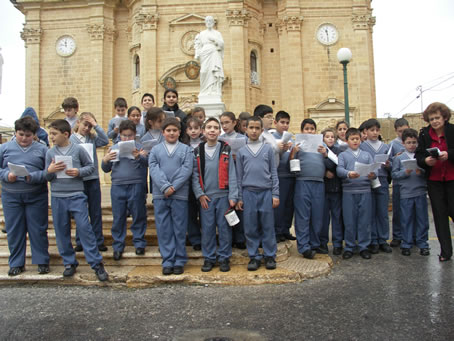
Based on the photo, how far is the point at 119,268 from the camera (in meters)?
4.73

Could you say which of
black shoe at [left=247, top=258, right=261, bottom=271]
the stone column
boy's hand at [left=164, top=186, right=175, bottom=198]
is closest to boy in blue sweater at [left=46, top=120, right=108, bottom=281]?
boy's hand at [left=164, top=186, right=175, bottom=198]

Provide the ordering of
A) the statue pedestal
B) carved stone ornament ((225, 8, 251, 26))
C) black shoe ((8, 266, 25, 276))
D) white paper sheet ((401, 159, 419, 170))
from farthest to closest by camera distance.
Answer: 1. carved stone ornament ((225, 8, 251, 26))
2. the statue pedestal
3. white paper sheet ((401, 159, 419, 170))
4. black shoe ((8, 266, 25, 276))

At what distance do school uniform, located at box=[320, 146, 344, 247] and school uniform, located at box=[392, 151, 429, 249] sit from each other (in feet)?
2.89

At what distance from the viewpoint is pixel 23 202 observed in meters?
4.64

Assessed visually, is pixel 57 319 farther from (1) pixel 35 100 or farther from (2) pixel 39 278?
(1) pixel 35 100

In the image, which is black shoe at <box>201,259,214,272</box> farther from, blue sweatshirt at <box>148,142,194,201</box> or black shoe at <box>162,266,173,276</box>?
blue sweatshirt at <box>148,142,194,201</box>

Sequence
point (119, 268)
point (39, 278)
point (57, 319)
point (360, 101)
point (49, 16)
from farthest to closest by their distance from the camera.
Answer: point (49, 16) < point (360, 101) < point (119, 268) < point (39, 278) < point (57, 319)

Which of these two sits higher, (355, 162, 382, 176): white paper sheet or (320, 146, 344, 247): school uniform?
(355, 162, 382, 176): white paper sheet

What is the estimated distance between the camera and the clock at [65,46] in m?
22.2

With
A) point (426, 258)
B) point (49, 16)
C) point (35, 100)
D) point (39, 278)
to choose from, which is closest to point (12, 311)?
point (39, 278)

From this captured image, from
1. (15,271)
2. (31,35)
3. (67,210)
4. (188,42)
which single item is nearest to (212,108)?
(67,210)

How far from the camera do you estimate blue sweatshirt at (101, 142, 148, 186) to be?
16.6 ft

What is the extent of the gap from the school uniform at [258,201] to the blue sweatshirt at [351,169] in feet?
3.93

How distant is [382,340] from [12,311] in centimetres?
320
